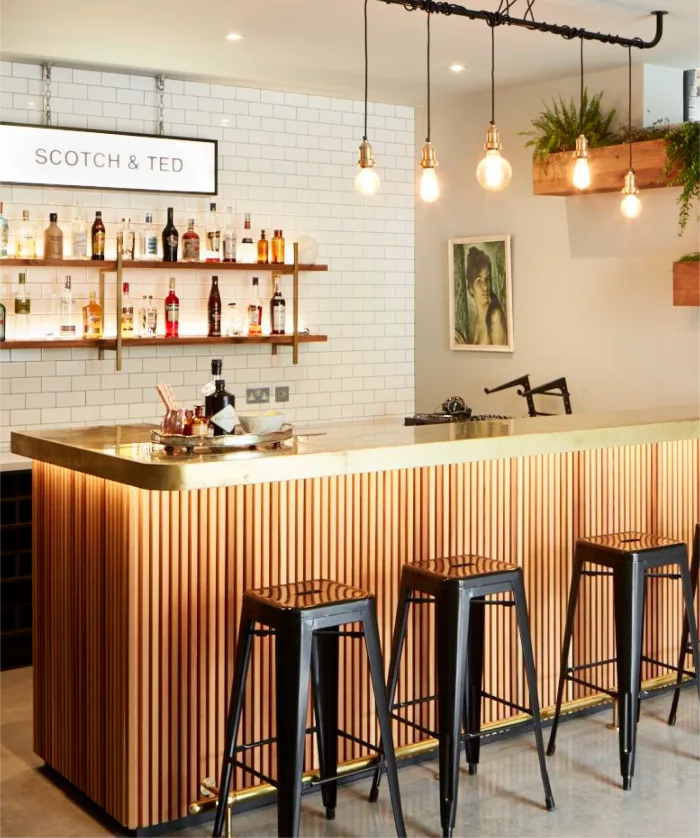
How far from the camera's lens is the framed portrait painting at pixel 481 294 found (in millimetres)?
7199

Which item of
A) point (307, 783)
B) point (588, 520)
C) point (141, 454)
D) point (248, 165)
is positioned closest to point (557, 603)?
point (588, 520)

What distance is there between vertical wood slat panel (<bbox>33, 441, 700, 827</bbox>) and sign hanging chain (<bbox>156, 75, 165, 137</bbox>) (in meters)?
3.06

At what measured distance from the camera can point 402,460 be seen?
3936 mm

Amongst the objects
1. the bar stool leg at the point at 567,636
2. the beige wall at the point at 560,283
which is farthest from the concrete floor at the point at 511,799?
the beige wall at the point at 560,283

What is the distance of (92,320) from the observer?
21.2ft

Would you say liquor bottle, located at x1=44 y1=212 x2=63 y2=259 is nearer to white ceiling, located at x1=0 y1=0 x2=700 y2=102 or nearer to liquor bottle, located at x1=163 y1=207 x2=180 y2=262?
liquor bottle, located at x1=163 y1=207 x2=180 y2=262

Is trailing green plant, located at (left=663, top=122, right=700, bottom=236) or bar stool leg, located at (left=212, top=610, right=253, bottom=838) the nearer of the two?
bar stool leg, located at (left=212, top=610, right=253, bottom=838)

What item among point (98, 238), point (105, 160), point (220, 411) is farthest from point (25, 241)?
point (220, 411)

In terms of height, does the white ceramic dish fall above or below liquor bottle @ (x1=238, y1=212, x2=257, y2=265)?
below

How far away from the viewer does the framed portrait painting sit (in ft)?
23.6

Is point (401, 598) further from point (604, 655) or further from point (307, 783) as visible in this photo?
point (604, 655)

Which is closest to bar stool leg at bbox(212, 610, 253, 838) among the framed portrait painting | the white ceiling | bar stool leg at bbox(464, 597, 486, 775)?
bar stool leg at bbox(464, 597, 486, 775)

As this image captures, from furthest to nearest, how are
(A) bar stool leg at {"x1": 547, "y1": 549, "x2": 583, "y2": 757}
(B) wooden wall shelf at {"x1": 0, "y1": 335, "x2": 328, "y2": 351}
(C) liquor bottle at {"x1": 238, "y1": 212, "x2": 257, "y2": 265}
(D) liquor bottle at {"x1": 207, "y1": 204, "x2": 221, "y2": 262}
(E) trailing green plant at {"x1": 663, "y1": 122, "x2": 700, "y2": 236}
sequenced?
1. (C) liquor bottle at {"x1": 238, "y1": 212, "x2": 257, "y2": 265}
2. (D) liquor bottle at {"x1": 207, "y1": 204, "x2": 221, "y2": 262}
3. (B) wooden wall shelf at {"x1": 0, "y1": 335, "x2": 328, "y2": 351}
4. (E) trailing green plant at {"x1": 663, "y1": 122, "x2": 700, "y2": 236}
5. (A) bar stool leg at {"x1": 547, "y1": 549, "x2": 583, "y2": 757}

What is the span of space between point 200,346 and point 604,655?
3.18 meters
